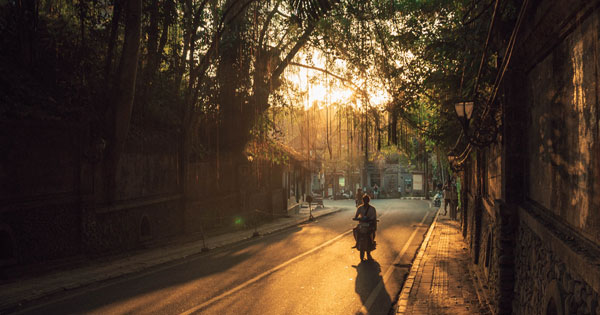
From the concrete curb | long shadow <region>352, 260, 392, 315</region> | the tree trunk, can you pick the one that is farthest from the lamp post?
the tree trunk

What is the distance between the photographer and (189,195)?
19.7 m

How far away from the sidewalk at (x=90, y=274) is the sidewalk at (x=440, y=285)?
6.65 m

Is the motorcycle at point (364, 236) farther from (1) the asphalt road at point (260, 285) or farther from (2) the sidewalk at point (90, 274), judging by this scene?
(2) the sidewalk at point (90, 274)

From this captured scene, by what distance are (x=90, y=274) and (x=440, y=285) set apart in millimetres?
8019

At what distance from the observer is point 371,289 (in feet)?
31.1

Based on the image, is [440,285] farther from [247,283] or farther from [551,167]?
[551,167]

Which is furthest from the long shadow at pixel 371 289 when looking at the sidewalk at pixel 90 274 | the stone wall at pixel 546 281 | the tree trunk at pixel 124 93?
Result: the tree trunk at pixel 124 93

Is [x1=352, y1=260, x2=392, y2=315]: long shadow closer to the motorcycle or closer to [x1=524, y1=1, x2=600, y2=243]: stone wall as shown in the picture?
the motorcycle

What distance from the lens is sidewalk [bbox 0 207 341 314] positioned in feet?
28.6

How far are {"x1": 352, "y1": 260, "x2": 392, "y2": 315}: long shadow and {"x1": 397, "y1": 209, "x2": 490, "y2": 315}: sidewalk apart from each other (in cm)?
31

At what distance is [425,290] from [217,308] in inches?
162

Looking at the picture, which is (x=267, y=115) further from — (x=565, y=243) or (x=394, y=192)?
(x=394, y=192)

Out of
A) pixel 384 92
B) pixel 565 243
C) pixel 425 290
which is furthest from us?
pixel 384 92

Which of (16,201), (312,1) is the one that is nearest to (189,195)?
(16,201)
